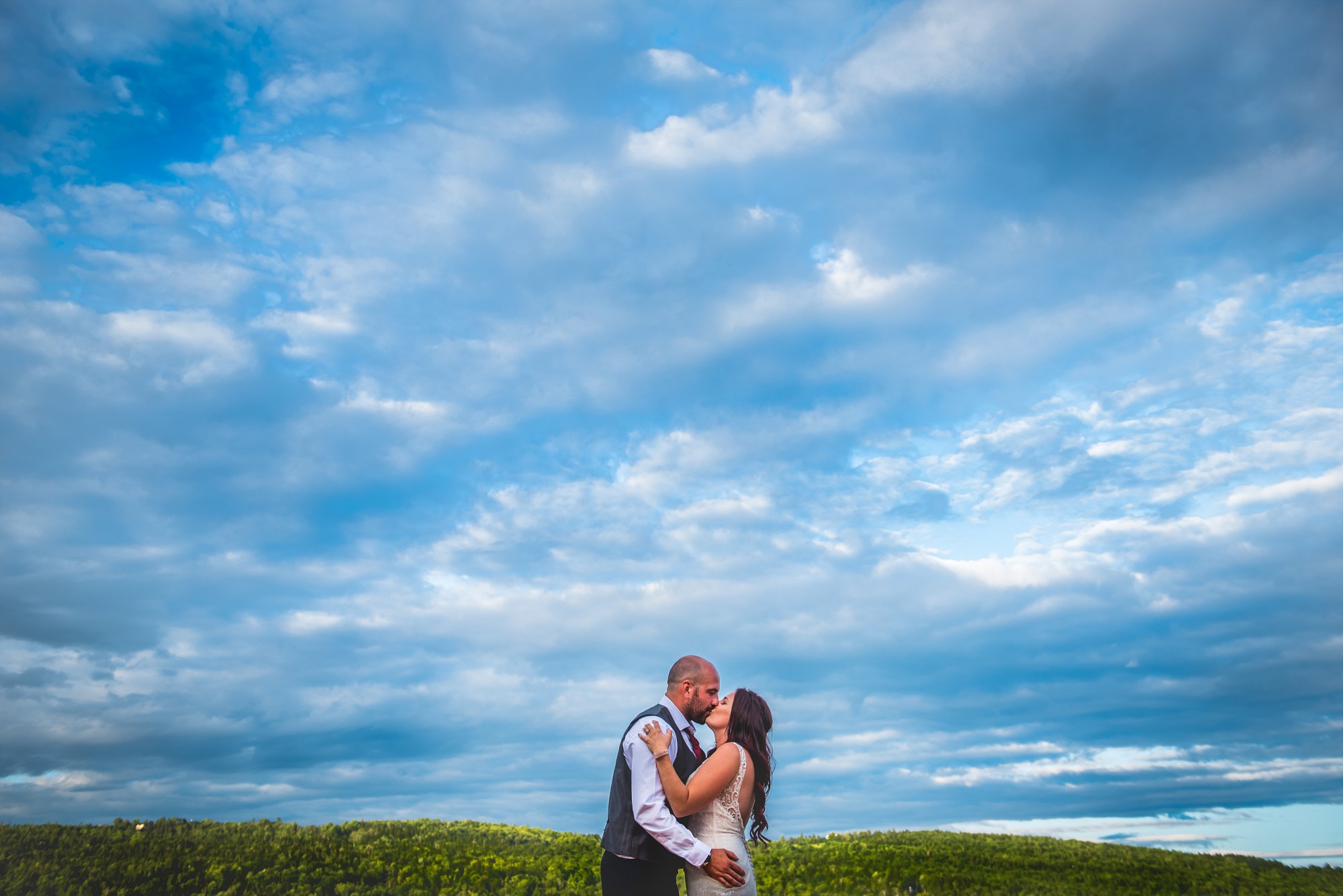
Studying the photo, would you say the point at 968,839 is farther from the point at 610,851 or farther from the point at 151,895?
the point at 151,895

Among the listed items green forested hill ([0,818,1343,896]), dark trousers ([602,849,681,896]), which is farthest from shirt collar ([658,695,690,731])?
green forested hill ([0,818,1343,896])

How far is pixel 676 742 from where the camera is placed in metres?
8.57

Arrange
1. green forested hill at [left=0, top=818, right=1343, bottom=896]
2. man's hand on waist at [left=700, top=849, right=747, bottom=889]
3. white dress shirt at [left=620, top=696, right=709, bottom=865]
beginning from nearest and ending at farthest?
white dress shirt at [left=620, top=696, right=709, bottom=865] → man's hand on waist at [left=700, top=849, right=747, bottom=889] → green forested hill at [left=0, top=818, right=1343, bottom=896]

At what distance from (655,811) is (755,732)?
146cm

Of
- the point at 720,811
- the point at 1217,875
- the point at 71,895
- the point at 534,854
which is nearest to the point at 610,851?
the point at 720,811

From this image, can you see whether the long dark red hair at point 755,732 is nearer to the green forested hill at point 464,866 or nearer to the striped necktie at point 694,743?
the striped necktie at point 694,743

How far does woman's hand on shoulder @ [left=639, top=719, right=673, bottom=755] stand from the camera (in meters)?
7.96

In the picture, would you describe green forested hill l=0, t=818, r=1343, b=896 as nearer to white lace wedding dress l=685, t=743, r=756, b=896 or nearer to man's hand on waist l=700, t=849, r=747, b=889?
white lace wedding dress l=685, t=743, r=756, b=896

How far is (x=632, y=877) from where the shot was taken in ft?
27.6

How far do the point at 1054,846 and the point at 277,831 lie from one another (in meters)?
16.3

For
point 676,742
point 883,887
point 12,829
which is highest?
point 676,742

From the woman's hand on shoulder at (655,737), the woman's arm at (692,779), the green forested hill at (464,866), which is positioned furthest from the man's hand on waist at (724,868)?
the green forested hill at (464,866)

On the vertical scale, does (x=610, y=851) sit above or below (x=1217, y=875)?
above

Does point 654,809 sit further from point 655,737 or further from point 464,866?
point 464,866
